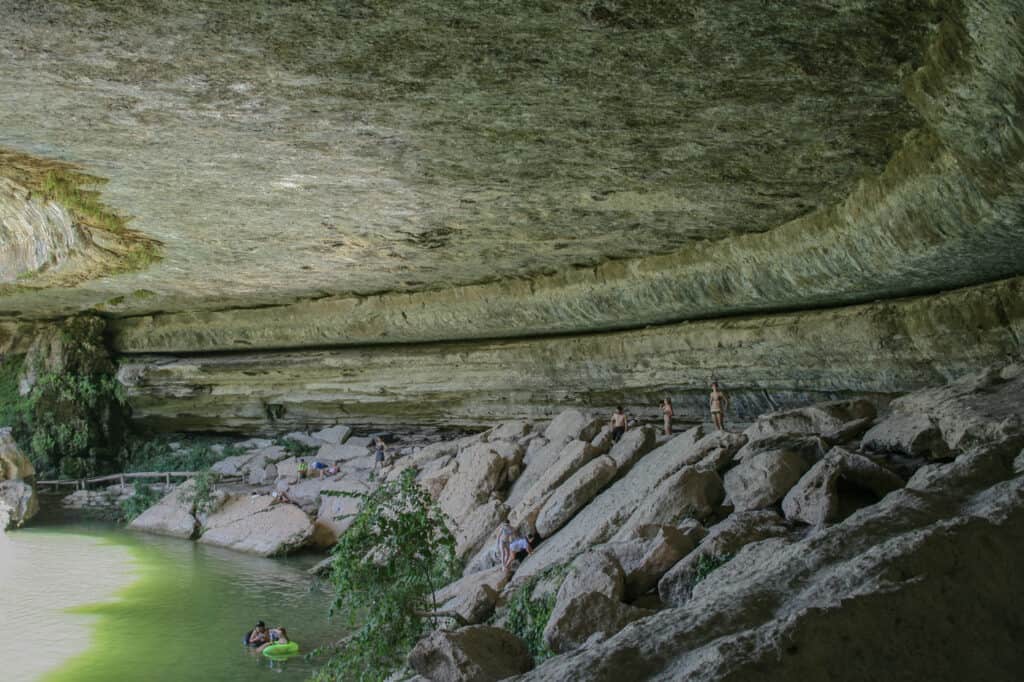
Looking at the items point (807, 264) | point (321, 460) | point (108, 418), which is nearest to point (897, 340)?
point (807, 264)

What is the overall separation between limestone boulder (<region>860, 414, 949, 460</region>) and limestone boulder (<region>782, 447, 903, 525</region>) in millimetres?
668

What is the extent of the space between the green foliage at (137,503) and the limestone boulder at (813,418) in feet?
46.1

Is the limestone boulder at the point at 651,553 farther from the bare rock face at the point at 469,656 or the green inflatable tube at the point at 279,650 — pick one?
the green inflatable tube at the point at 279,650

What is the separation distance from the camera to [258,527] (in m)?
15.4

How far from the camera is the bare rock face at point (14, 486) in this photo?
17.5m

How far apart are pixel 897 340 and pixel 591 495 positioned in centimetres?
384

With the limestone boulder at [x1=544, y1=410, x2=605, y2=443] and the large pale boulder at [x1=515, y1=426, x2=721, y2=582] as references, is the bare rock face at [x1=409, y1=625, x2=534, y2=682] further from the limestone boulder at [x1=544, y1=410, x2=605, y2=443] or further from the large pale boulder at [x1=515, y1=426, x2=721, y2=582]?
the limestone boulder at [x1=544, y1=410, x2=605, y2=443]

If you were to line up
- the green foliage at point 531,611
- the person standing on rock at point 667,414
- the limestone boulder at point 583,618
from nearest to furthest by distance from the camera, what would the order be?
the limestone boulder at point 583,618, the green foliage at point 531,611, the person standing on rock at point 667,414

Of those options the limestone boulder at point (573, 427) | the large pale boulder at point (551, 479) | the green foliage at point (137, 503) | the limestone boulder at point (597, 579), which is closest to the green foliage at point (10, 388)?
the green foliage at point (137, 503)

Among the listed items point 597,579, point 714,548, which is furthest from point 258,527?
point 714,548

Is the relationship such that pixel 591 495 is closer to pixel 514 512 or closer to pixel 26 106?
pixel 514 512

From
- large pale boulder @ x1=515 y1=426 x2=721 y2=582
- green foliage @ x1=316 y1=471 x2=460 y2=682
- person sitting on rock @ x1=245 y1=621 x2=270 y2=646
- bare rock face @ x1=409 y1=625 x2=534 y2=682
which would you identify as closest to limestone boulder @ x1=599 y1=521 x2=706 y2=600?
bare rock face @ x1=409 y1=625 x2=534 y2=682

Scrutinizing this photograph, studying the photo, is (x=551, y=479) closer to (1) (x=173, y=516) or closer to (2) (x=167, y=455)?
(1) (x=173, y=516)

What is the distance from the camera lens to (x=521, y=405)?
54.5ft
